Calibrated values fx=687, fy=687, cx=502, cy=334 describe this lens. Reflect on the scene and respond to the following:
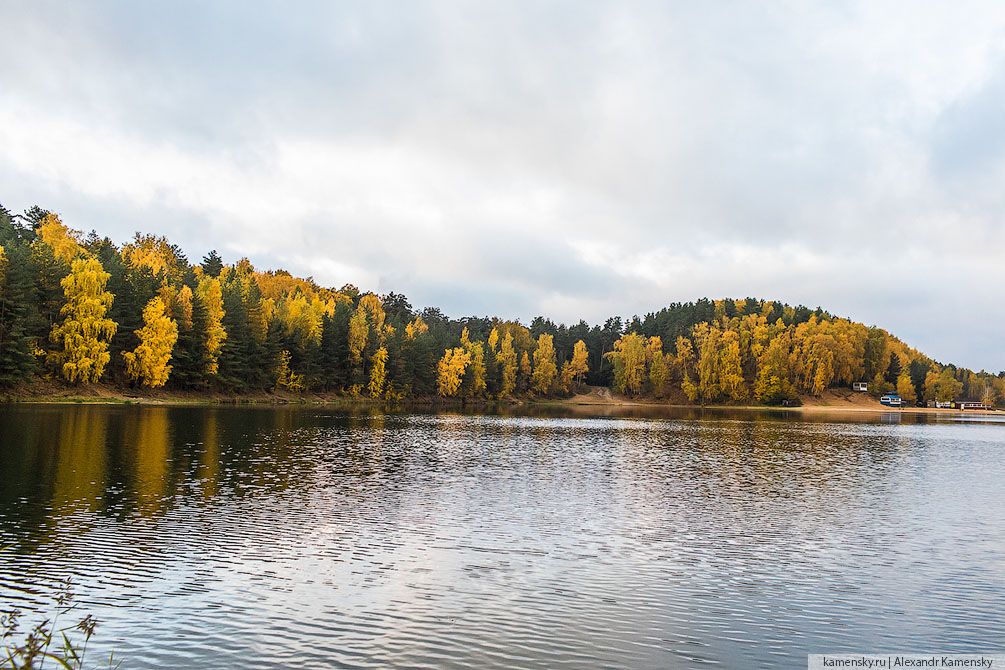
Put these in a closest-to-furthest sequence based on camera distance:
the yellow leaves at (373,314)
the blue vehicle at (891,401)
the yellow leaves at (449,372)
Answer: the yellow leaves at (373,314) → the yellow leaves at (449,372) → the blue vehicle at (891,401)

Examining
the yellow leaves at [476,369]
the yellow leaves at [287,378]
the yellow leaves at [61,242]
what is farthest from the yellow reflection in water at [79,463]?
the yellow leaves at [476,369]

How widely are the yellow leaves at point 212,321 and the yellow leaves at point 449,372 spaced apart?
54.1 metres

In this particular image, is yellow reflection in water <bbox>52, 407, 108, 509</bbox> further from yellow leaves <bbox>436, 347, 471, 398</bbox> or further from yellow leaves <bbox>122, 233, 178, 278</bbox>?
yellow leaves <bbox>436, 347, 471, 398</bbox>

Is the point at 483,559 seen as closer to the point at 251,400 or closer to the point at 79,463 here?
the point at 79,463

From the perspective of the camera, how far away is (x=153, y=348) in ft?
266

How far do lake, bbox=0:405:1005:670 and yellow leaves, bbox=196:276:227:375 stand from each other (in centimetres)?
5425

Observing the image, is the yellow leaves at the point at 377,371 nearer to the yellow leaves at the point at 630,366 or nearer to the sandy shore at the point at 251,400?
the sandy shore at the point at 251,400

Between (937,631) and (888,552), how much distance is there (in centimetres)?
698

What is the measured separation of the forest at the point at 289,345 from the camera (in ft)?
248

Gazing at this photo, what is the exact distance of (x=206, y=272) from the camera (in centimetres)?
12938

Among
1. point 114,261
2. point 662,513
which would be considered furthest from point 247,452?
point 114,261

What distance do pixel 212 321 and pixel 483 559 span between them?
8386 cm

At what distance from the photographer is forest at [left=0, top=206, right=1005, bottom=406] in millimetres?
75500

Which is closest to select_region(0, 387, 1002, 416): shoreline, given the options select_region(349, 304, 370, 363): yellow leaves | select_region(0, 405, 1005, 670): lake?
select_region(349, 304, 370, 363): yellow leaves
